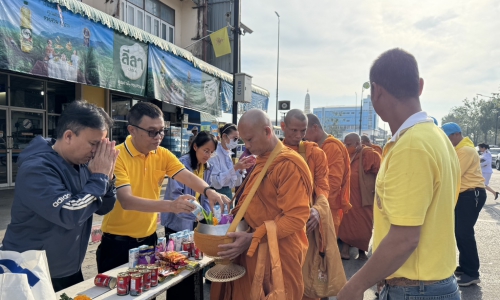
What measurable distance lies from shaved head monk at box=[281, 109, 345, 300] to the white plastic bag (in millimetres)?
2009

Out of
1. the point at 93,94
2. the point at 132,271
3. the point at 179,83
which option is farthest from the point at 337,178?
the point at 93,94

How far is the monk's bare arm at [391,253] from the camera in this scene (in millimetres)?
1258

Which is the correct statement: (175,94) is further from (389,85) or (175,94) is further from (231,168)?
(389,85)

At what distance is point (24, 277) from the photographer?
1.31m

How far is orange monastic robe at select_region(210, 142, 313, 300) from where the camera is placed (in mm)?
2096

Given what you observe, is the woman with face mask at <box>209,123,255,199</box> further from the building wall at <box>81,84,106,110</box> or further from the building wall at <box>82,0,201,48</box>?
the building wall at <box>82,0,201,48</box>

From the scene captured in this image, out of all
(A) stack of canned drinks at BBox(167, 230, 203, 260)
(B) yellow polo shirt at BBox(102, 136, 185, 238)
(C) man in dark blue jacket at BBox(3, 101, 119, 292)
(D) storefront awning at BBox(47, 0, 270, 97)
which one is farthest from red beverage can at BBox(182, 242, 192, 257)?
(D) storefront awning at BBox(47, 0, 270, 97)

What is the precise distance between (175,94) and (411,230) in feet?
27.6

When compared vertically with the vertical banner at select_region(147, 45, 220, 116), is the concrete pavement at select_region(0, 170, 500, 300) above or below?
below

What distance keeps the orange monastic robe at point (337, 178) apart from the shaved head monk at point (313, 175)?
669 mm

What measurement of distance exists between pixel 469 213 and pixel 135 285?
13.2ft

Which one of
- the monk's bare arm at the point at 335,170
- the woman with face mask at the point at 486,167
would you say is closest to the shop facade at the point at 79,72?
the monk's bare arm at the point at 335,170

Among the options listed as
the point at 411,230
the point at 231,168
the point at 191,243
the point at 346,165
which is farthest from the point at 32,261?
the point at 346,165

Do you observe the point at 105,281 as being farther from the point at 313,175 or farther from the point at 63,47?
the point at 63,47
